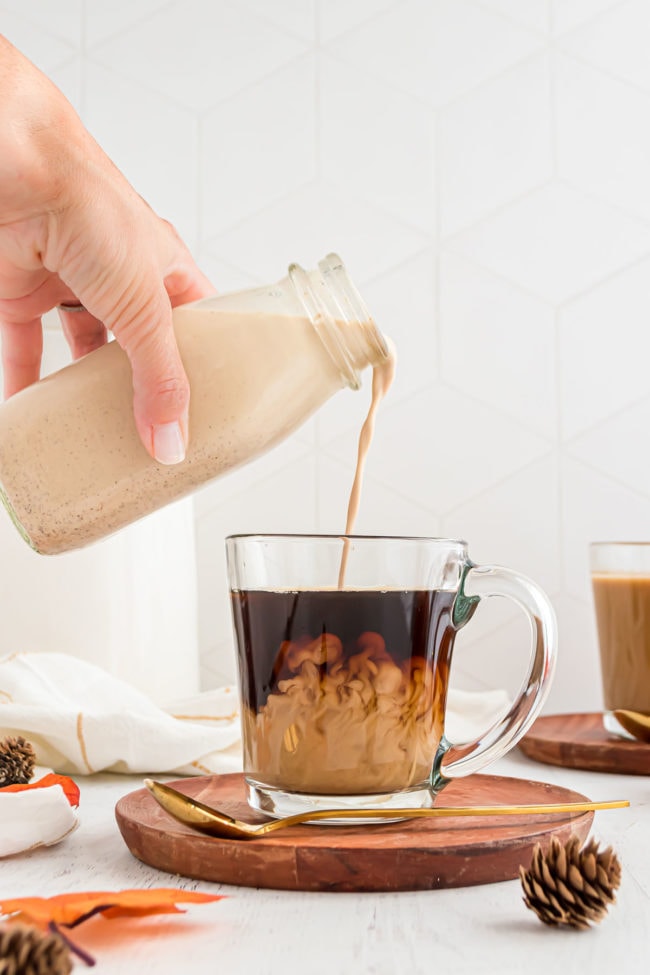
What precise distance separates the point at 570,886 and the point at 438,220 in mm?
1090

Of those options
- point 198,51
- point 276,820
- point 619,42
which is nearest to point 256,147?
point 198,51

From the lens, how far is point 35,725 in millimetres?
898

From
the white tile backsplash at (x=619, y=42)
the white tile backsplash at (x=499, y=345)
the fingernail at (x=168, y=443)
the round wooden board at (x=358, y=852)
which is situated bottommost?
the round wooden board at (x=358, y=852)

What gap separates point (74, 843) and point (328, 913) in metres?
0.23

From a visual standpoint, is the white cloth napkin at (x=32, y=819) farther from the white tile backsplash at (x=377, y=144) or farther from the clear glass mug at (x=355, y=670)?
the white tile backsplash at (x=377, y=144)

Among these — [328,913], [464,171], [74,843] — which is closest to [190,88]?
[464,171]

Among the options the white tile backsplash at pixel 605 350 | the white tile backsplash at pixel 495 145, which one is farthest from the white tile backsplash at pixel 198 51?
the white tile backsplash at pixel 605 350

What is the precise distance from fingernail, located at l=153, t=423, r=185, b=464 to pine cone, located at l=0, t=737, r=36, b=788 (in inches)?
11.6

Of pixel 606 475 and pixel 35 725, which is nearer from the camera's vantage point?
pixel 35 725

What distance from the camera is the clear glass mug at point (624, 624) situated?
110cm

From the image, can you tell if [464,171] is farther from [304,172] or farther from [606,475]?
[606,475]

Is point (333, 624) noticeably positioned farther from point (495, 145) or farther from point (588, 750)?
point (495, 145)

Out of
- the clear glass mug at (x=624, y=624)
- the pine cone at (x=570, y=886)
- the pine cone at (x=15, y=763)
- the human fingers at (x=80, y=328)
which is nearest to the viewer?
the pine cone at (x=570, y=886)

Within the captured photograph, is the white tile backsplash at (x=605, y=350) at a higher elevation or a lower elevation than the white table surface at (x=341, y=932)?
higher
